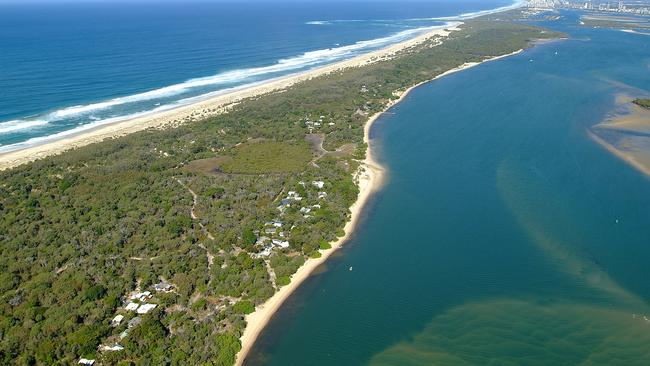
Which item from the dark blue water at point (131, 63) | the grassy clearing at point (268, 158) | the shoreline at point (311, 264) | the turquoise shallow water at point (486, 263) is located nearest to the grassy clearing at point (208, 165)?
the grassy clearing at point (268, 158)

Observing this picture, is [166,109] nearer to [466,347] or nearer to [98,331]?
[98,331]

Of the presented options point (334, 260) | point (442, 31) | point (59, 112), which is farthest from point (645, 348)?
point (442, 31)

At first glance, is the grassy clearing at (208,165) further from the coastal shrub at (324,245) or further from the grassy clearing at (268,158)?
the coastal shrub at (324,245)

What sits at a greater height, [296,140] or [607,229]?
[296,140]

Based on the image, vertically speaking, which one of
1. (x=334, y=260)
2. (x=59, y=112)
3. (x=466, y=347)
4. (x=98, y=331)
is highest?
(x=59, y=112)

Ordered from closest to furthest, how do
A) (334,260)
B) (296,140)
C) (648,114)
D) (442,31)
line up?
(334,260) → (296,140) → (648,114) → (442,31)

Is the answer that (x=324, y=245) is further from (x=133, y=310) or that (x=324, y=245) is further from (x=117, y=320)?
(x=117, y=320)
